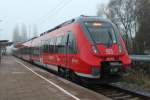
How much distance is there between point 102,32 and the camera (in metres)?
18.1

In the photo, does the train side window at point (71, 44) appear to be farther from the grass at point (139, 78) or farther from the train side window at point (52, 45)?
the train side window at point (52, 45)

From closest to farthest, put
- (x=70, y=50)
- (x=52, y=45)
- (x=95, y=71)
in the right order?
(x=95, y=71) < (x=70, y=50) < (x=52, y=45)

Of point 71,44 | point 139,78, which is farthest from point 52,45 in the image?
point 139,78

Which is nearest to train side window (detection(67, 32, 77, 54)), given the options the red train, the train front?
the red train

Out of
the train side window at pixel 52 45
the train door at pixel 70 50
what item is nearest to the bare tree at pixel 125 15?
the train side window at pixel 52 45

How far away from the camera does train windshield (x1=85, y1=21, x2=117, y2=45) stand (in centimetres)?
1769

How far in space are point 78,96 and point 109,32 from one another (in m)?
5.12

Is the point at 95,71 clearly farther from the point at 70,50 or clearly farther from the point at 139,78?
the point at 139,78

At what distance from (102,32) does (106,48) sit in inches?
43.7

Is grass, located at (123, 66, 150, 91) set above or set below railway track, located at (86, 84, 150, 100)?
above

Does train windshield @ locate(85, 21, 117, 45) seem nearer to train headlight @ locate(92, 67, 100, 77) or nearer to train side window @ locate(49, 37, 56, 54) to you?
train headlight @ locate(92, 67, 100, 77)

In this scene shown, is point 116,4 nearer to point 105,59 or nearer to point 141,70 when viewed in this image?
point 141,70

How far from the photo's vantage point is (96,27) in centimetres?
1828

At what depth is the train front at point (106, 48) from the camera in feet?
55.3
